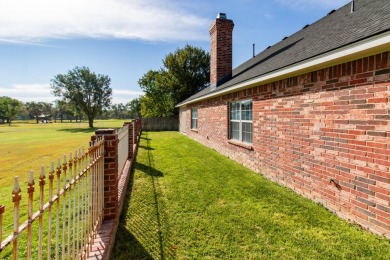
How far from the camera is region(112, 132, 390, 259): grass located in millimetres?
3252

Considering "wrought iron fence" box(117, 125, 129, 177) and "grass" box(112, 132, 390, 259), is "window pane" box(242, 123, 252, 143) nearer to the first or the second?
"grass" box(112, 132, 390, 259)

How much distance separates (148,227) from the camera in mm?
3926

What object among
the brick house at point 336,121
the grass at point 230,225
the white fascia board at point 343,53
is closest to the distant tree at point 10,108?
the grass at point 230,225

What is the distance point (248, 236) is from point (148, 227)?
64.6 inches

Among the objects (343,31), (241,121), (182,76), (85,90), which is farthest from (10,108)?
(343,31)

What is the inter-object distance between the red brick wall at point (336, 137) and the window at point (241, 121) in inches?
45.2

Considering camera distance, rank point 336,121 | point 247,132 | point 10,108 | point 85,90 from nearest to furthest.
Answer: point 336,121 < point 247,132 < point 85,90 < point 10,108

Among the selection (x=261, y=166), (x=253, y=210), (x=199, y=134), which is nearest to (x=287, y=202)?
(x=253, y=210)

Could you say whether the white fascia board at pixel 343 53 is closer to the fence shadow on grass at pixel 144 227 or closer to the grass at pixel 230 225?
the grass at pixel 230 225

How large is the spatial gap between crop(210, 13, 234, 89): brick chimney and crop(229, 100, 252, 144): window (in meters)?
3.25

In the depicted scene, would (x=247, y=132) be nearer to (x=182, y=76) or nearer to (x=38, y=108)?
(x=182, y=76)

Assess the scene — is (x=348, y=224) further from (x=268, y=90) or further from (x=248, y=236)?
(x=268, y=90)

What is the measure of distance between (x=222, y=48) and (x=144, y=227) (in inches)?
424

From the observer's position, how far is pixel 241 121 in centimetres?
893
